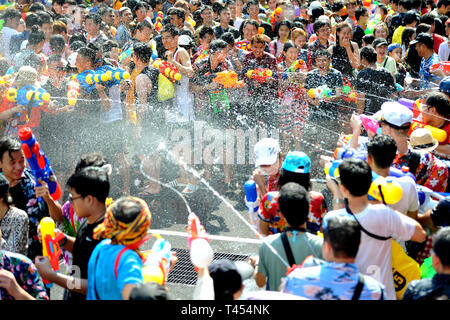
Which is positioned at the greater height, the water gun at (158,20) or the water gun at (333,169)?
the water gun at (158,20)

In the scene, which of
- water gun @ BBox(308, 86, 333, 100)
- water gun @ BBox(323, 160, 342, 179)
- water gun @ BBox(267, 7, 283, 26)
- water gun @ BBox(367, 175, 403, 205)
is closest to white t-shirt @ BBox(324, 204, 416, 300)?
water gun @ BBox(367, 175, 403, 205)

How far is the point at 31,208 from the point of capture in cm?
396

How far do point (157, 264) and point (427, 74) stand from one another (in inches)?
252

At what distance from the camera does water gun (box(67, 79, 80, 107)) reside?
605cm

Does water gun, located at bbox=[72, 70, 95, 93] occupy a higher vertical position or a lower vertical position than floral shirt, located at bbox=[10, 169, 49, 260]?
higher

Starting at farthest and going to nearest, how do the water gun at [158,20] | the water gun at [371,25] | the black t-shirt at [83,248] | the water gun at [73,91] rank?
the water gun at [371,25] → the water gun at [158,20] → the water gun at [73,91] → the black t-shirt at [83,248]

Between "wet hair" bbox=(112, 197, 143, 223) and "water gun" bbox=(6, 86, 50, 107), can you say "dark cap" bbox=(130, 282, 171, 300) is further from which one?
"water gun" bbox=(6, 86, 50, 107)

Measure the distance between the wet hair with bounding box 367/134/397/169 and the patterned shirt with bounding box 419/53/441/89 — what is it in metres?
4.44

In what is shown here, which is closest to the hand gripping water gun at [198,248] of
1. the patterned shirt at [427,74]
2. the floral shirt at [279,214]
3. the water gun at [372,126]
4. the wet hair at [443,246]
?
the floral shirt at [279,214]

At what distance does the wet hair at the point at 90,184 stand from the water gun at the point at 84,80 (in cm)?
316

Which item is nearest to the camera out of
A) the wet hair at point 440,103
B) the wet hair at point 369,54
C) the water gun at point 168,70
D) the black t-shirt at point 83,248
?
the black t-shirt at point 83,248

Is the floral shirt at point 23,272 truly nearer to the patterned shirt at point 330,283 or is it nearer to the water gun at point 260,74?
the patterned shirt at point 330,283

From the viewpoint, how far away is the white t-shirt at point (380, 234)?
10.5 ft

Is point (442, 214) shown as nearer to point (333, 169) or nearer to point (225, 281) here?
point (333, 169)
